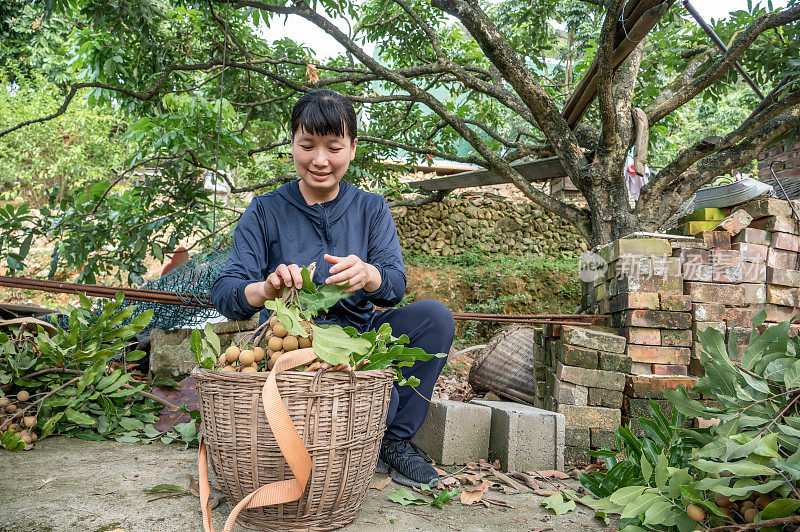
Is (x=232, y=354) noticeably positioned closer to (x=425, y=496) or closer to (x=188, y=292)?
(x=425, y=496)

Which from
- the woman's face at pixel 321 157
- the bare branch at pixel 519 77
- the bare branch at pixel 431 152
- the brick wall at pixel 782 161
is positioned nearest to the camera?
the woman's face at pixel 321 157

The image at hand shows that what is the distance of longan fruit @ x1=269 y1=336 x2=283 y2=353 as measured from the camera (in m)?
1.50

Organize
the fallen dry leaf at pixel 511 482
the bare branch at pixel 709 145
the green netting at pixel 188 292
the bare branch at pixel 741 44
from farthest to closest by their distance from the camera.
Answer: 1. the bare branch at pixel 709 145
2. the bare branch at pixel 741 44
3. the green netting at pixel 188 292
4. the fallen dry leaf at pixel 511 482

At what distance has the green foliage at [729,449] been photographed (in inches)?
48.1

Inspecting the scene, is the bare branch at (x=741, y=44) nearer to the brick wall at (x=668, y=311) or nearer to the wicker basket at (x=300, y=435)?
the brick wall at (x=668, y=311)

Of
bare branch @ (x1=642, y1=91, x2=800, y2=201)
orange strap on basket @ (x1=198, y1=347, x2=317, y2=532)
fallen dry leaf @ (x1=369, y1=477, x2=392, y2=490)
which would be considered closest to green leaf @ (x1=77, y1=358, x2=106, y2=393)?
orange strap on basket @ (x1=198, y1=347, x2=317, y2=532)

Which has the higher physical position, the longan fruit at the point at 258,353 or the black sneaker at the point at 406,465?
the longan fruit at the point at 258,353

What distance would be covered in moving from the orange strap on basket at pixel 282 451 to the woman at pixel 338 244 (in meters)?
0.51

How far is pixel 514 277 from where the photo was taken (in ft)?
25.5

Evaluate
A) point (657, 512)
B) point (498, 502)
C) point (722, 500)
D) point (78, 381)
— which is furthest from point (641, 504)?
point (78, 381)

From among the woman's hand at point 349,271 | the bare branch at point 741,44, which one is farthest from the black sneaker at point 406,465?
the bare branch at point 741,44

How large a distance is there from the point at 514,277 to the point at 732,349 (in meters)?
6.19

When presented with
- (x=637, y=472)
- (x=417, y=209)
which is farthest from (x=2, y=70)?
(x=637, y=472)

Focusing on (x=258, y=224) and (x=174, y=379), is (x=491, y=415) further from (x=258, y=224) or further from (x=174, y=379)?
(x=174, y=379)
